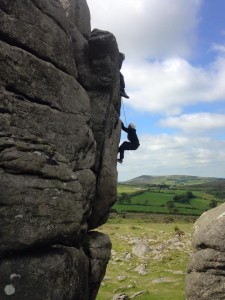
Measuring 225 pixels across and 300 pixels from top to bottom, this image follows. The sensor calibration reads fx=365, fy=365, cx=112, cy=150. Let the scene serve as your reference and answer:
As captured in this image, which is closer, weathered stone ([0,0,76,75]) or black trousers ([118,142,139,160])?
weathered stone ([0,0,76,75])

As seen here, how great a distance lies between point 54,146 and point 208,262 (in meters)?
15.8

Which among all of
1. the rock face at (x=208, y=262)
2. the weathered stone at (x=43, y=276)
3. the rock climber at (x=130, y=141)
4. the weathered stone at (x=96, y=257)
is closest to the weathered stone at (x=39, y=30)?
the rock climber at (x=130, y=141)

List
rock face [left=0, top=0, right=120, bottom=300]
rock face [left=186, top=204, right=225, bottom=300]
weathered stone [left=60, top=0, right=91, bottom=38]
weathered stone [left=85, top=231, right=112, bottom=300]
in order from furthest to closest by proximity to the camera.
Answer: rock face [left=186, top=204, right=225, bottom=300], weathered stone [left=60, top=0, right=91, bottom=38], weathered stone [left=85, top=231, right=112, bottom=300], rock face [left=0, top=0, right=120, bottom=300]

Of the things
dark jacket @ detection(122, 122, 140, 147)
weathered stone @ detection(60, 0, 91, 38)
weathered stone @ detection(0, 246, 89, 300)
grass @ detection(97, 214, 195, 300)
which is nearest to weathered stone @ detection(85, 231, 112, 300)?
weathered stone @ detection(0, 246, 89, 300)

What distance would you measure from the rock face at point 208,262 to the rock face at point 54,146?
8.20 meters

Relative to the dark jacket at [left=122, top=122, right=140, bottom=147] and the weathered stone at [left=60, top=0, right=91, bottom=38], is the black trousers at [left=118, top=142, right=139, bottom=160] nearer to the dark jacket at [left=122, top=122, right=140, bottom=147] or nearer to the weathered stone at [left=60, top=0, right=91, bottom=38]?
the dark jacket at [left=122, top=122, right=140, bottom=147]

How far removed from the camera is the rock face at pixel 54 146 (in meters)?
16.2

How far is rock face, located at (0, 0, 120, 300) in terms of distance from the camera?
1620 centimetres

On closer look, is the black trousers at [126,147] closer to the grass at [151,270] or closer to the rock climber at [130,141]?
the rock climber at [130,141]

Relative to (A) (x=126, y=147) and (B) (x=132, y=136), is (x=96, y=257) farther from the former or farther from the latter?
(B) (x=132, y=136)

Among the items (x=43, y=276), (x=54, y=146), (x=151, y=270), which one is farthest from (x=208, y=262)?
(x=151, y=270)

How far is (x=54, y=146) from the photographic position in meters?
20.6

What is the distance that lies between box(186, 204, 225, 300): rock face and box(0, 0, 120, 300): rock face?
8.20 meters

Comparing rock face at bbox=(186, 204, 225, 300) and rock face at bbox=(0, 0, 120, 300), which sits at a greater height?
rock face at bbox=(0, 0, 120, 300)
